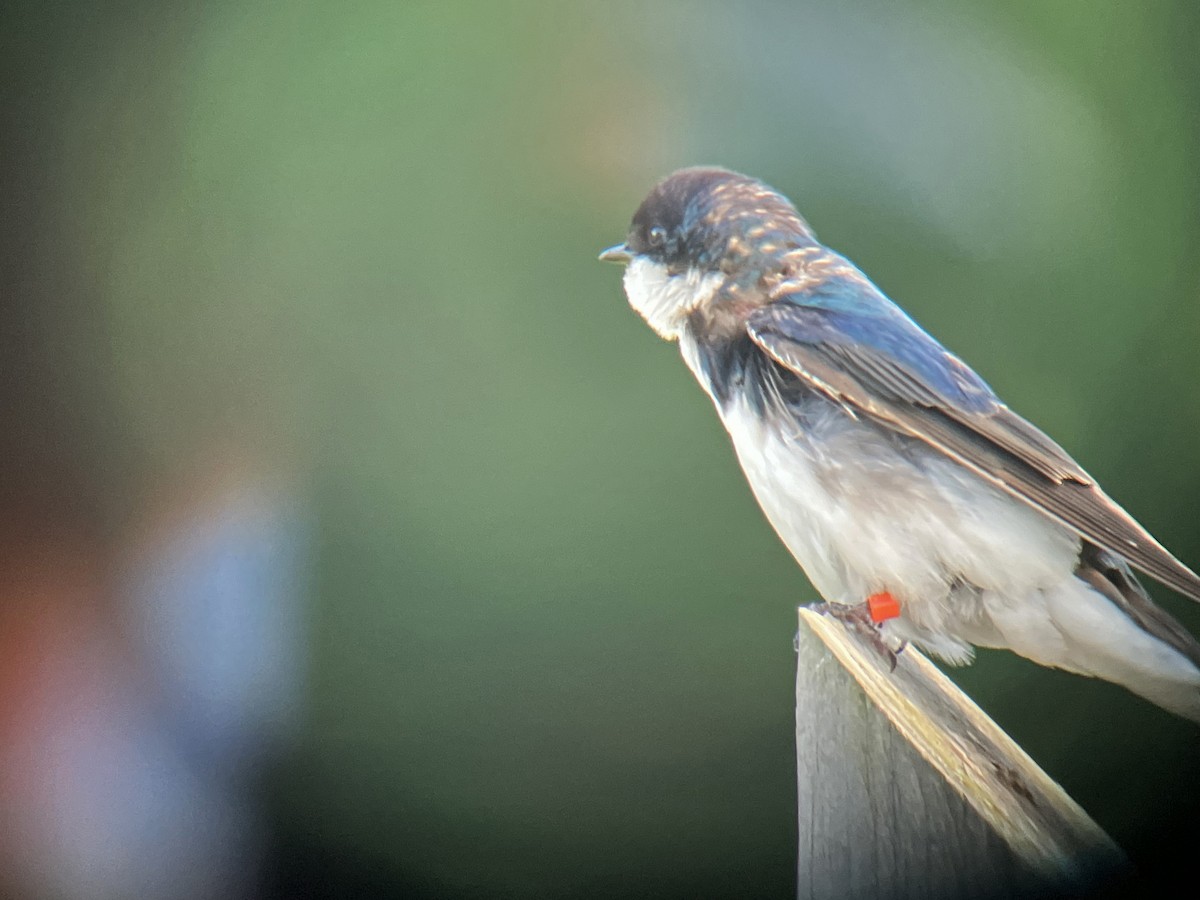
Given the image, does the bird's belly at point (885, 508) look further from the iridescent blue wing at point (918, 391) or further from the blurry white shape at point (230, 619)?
the blurry white shape at point (230, 619)

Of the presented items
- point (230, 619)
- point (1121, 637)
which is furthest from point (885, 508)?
point (230, 619)

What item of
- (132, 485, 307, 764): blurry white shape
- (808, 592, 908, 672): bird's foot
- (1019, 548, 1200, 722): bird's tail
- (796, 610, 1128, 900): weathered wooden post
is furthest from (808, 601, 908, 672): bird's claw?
(132, 485, 307, 764): blurry white shape

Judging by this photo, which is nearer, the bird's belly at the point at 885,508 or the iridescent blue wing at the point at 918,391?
the iridescent blue wing at the point at 918,391

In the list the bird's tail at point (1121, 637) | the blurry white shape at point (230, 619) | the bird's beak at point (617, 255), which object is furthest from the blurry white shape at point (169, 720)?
the bird's tail at point (1121, 637)

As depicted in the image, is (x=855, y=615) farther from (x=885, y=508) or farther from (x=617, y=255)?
(x=617, y=255)

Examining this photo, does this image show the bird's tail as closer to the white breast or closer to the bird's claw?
the white breast

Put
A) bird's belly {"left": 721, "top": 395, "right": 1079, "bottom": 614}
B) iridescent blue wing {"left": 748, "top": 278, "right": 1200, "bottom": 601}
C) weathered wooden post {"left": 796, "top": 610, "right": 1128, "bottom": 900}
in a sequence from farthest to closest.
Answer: bird's belly {"left": 721, "top": 395, "right": 1079, "bottom": 614} < iridescent blue wing {"left": 748, "top": 278, "right": 1200, "bottom": 601} < weathered wooden post {"left": 796, "top": 610, "right": 1128, "bottom": 900}

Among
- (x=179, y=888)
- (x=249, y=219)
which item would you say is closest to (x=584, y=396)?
(x=249, y=219)

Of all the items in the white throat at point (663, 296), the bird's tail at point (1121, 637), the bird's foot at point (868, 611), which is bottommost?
the bird's tail at point (1121, 637)

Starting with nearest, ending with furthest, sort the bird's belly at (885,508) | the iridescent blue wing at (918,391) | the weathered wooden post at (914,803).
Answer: the weathered wooden post at (914,803) < the iridescent blue wing at (918,391) < the bird's belly at (885,508)
